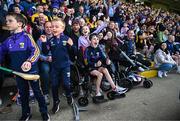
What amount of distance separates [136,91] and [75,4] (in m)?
5.16

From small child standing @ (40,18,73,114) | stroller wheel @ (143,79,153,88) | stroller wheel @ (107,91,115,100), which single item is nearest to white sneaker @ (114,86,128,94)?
stroller wheel @ (107,91,115,100)

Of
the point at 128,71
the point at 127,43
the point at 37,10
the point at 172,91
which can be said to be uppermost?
the point at 37,10

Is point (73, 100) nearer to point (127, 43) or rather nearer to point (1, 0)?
point (127, 43)

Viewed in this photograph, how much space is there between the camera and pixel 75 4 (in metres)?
11.1

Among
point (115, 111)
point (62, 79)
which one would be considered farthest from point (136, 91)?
point (62, 79)

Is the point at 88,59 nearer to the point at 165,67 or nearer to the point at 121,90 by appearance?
the point at 121,90

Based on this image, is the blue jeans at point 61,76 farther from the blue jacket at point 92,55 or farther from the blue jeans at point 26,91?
the blue jacket at point 92,55

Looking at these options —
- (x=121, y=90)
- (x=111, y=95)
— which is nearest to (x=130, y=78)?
(x=121, y=90)

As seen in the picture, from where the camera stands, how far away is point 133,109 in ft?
20.1

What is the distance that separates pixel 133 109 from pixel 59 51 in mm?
2042

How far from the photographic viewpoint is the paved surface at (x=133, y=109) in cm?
571

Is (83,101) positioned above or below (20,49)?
below

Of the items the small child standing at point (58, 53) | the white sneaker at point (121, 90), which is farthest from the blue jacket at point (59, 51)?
the white sneaker at point (121, 90)

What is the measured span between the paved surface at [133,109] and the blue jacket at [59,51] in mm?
1030
